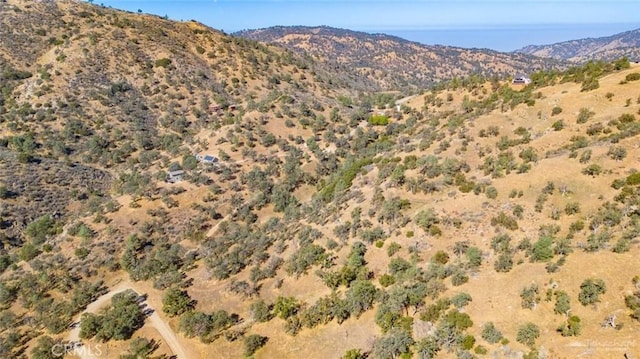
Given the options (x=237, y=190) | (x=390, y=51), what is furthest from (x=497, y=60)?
(x=237, y=190)

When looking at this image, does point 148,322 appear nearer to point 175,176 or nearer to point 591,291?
point 175,176

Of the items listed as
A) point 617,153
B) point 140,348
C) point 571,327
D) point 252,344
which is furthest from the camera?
point 617,153

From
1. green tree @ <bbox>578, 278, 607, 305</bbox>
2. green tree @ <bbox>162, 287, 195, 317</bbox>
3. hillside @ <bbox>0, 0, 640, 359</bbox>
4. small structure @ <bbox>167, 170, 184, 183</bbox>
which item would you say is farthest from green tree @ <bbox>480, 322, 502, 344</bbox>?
small structure @ <bbox>167, 170, 184, 183</bbox>

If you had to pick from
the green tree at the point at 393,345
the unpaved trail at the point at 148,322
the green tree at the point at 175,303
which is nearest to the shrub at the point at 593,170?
the green tree at the point at 393,345

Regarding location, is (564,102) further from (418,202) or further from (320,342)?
(320,342)

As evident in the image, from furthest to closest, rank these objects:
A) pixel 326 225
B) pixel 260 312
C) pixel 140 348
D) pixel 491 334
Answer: pixel 326 225 < pixel 260 312 < pixel 140 348 < pixel 491 334

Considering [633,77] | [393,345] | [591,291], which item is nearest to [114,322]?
[393,345]
